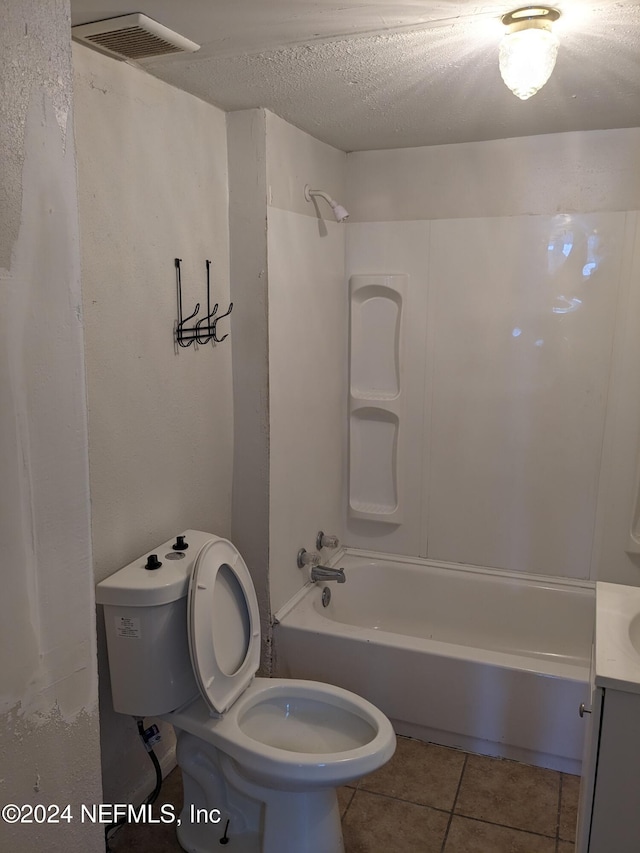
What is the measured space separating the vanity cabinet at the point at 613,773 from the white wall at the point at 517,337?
1544 mm

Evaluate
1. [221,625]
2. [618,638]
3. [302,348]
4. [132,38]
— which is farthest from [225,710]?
[132,38]

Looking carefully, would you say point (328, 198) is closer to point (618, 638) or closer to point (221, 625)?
point (221, 625)

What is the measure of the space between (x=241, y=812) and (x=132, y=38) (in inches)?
82.7

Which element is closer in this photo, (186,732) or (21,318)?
(21,318)

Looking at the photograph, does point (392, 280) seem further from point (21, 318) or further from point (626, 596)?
point (21, 318)

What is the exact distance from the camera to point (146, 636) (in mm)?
1850

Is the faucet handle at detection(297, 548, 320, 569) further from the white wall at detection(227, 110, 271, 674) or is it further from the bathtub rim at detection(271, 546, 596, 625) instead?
the white wall at detection(227, 110, 271, 674)

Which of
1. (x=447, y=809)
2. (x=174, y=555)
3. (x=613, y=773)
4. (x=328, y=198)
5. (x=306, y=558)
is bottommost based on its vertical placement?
(x=447, y=809)

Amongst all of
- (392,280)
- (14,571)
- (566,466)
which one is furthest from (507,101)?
(14,571)

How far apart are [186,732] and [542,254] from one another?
2.17 m

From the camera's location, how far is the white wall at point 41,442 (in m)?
1.04

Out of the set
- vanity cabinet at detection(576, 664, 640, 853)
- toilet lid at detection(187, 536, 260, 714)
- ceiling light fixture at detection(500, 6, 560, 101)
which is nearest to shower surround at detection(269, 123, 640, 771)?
toilet lid at detection(187, 536, 260, 714)

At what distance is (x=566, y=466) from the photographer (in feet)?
9.35

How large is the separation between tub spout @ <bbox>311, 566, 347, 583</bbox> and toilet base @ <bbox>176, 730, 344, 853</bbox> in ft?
3.19
